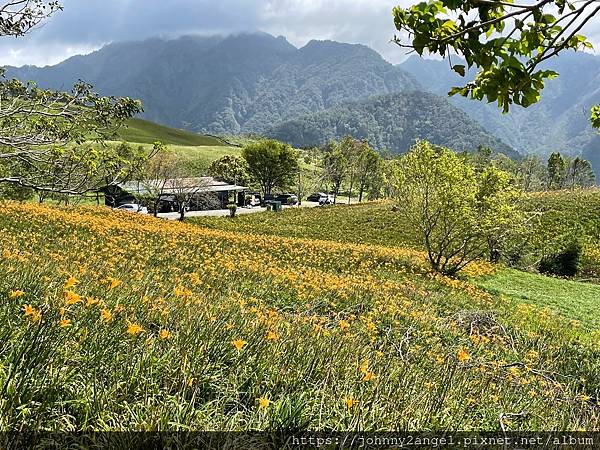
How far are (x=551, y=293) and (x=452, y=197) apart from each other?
247 inches

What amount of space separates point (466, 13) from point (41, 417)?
3.52 m

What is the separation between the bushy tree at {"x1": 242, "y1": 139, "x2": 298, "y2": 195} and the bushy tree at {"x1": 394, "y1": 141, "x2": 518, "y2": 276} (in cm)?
5684

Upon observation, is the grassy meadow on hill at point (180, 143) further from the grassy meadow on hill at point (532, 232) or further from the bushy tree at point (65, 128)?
the bushy tree at point (65, 128)

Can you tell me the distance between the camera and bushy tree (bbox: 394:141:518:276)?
716 inches

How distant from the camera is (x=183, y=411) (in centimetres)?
262

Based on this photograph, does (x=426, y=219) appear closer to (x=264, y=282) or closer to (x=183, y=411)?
(x=264, y=282)

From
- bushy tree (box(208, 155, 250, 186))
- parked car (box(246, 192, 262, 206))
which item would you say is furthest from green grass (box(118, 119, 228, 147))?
bushy tree (box(208, 155, 250, 186))

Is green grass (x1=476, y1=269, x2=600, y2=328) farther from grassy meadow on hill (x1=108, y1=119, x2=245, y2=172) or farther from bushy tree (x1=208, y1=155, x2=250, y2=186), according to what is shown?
grassy meadow on hill (x1=108, y1=119, x2=245, y2=172)

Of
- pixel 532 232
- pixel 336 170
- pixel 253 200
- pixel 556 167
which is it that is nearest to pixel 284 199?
pixel 253 200

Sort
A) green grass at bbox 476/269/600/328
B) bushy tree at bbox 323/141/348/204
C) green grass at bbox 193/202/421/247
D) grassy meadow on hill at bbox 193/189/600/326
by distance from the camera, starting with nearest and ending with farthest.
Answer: green grass at bbox 476/269/600/328, grassy meadow on hill at bbox 193/189/600/326, green grass at bbox 193/202/421/247, bushy tree at bbox 323/141/348/204

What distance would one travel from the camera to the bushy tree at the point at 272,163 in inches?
2960

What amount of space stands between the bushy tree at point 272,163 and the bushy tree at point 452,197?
56841 millimetres

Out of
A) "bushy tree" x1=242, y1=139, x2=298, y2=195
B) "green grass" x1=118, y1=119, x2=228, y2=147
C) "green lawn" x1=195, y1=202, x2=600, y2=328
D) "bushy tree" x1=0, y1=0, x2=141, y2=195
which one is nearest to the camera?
"bushy tree" x1=0, y1=0, x2=141, y2=195

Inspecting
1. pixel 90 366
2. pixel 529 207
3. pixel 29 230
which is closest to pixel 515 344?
pixel 90 366
